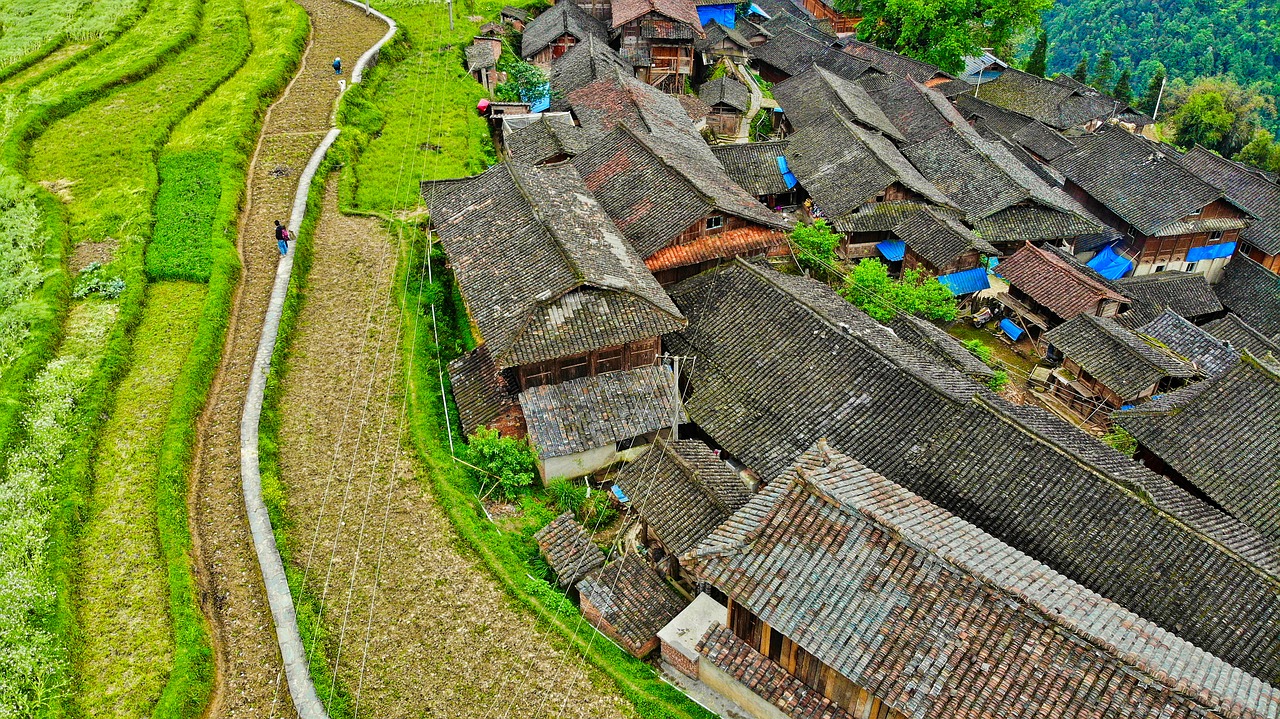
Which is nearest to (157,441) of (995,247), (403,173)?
(403,173)

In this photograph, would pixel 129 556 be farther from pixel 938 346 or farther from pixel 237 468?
pixel 938 346

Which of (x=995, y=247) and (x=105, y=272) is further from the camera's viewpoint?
(x=995, y=247)

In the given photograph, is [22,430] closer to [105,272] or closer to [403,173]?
[105,272]

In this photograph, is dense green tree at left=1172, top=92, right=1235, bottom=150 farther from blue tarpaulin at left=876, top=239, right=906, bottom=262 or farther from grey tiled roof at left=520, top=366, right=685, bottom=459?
grey tiled roof at left=520, top=366, right=685, bottom=459

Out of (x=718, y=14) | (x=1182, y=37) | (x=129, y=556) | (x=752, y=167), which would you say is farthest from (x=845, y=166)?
(x=1182, y=37)

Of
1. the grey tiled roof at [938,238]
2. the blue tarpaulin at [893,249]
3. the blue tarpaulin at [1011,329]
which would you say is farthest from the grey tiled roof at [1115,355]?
the blue tarpaulin at [893,249]

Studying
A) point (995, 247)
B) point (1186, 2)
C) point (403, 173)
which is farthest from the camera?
point (1186, 2)

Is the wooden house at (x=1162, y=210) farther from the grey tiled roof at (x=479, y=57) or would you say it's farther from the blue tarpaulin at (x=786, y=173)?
the grey tiled roof at (x=479, y=57)
